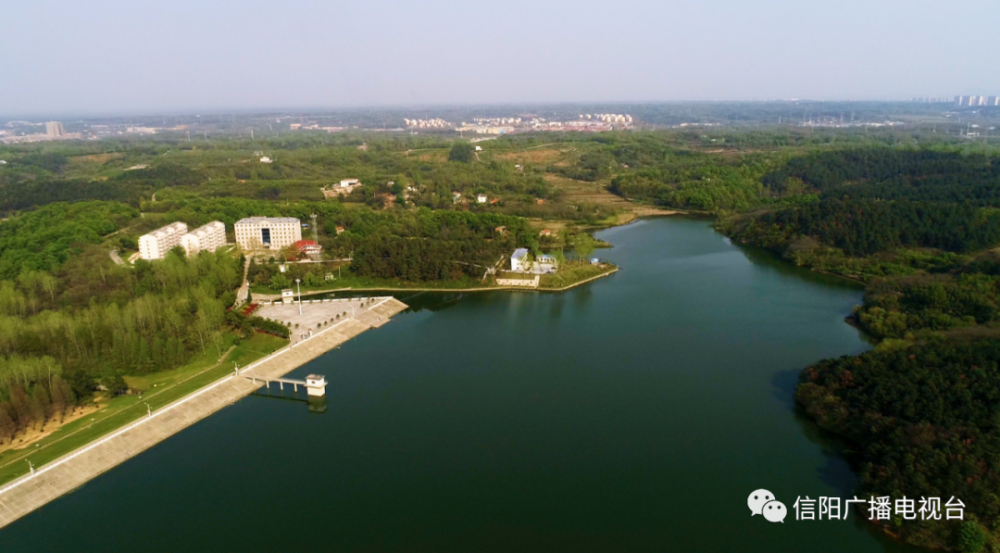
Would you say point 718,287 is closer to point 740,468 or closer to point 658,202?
point 740,468

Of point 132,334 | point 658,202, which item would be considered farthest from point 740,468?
point 658,202

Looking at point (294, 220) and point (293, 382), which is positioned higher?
point (294, 220)

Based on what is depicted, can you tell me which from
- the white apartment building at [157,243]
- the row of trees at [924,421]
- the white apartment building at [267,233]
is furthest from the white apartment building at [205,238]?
the row of trees at [924,421]

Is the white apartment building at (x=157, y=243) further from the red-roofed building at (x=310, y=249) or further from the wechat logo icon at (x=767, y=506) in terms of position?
the wechat logo icon at (x=767, y=506)

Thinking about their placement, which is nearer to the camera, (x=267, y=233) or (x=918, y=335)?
(x=918, y=335)

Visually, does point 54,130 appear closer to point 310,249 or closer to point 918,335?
point 310,249

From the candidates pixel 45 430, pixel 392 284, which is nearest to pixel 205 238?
pixel 392 284
